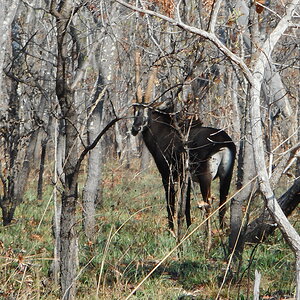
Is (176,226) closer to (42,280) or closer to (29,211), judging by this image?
(42,280)

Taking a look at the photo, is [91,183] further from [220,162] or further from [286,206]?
[286,206]

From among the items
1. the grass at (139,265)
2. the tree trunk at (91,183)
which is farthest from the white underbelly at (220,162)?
the tree trunk at (91,183)

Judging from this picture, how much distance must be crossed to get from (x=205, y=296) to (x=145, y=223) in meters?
3.91

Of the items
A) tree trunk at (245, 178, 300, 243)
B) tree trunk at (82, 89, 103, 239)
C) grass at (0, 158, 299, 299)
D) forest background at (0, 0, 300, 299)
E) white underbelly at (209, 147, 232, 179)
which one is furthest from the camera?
white underbelly at (209, 147, 232, 179)

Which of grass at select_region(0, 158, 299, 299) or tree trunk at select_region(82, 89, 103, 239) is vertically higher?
tree trunk at select_region(82, 89, 103, 239)

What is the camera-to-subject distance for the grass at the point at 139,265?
19.0 ft

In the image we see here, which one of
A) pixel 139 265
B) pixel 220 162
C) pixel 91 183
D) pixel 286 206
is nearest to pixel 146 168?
pixel 139 265

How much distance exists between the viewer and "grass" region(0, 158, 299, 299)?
5777 millimetres

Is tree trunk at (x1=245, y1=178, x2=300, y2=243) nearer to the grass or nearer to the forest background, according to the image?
the forest background

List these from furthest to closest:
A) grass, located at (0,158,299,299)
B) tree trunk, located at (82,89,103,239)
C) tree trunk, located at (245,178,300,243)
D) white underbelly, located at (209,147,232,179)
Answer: white underbelly, located at (209,147,232,179) < tree trunk, located at (82,89,103,239) < tree trunk, located at (245,178,300,243) < grass, located at (0,158,299,299)

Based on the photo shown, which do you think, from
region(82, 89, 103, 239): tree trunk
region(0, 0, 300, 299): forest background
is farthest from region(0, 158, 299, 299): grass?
region(82, 89, 103, 239): tree trunk

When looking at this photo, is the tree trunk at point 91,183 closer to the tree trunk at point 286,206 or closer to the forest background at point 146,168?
the forest background at point 146,168

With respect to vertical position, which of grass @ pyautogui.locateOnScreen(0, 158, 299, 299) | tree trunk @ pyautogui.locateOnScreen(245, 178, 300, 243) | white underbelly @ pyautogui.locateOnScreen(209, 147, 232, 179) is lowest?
grass @ pyautogui.locateOnScreen(0, 158, 299, 299)

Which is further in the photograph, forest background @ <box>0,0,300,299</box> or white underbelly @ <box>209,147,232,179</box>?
white underbelly @ <box>209,147,232,179</box>
